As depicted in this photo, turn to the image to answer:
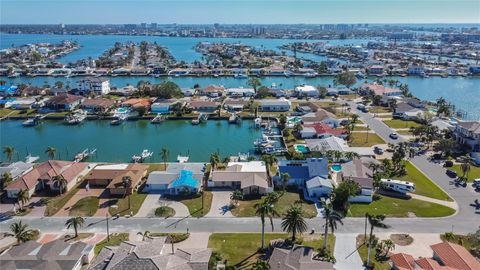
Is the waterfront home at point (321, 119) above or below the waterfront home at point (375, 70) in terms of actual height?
below

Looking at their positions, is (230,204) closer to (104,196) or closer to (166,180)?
(166,180)

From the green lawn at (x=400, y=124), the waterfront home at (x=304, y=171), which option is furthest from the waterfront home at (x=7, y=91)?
the green lawn at (x=400, y=124)

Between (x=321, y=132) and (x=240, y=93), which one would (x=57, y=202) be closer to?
(x=321, y=132)

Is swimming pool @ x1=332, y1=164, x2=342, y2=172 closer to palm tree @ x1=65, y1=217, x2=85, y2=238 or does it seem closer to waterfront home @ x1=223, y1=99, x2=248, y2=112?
palm tree @ x1=65, y1=217, x2=85, y2=238

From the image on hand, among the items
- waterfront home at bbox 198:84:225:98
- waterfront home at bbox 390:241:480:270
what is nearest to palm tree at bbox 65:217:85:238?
waterfront home at bbox 390:241:480:270

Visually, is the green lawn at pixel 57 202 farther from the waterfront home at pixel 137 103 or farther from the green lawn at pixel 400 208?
the waterfront home at pixel 137 103

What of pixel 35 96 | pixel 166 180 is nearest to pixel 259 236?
pixel 166 180
